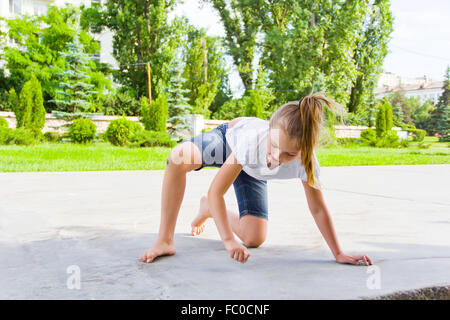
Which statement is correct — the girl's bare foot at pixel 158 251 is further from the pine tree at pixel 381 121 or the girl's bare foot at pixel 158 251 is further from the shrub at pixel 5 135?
the pine tree at pixel 381 121

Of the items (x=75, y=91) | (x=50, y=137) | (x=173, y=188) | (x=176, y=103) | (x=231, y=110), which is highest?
(x=75, y=91)

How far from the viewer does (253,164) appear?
1.99 m

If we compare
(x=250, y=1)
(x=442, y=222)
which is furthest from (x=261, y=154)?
(x=250, y=1)

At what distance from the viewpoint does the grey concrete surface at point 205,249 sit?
1671 millimetres

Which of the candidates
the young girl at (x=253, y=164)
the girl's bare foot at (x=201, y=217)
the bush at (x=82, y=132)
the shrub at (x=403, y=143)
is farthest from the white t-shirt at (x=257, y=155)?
the shrub at (x=403, y=143)

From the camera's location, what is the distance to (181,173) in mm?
2143

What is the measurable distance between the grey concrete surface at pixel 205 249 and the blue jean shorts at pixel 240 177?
0.78 ft

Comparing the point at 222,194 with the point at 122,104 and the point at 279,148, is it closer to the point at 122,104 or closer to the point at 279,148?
the point at 279,148

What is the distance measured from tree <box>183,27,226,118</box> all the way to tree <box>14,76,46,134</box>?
9.92 meters

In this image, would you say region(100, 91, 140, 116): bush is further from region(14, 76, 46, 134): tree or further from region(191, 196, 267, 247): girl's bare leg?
region(191, 196, 267, 247): girl's bare leg

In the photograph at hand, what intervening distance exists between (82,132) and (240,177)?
1313 cm

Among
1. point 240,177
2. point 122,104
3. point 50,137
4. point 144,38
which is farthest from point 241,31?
point 240,177

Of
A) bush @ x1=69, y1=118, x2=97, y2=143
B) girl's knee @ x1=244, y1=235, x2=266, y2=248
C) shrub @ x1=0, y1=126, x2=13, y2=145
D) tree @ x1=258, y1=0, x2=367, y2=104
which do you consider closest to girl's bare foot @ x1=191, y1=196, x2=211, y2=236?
girl's knee @ x1=244, y1=235, x2=266, y2=248

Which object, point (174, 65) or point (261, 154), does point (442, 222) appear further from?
point (174, 65)
